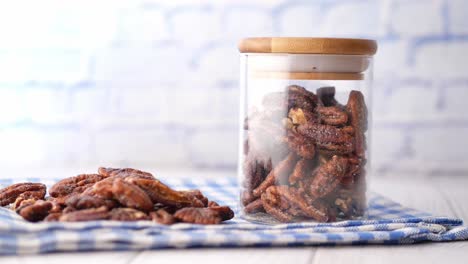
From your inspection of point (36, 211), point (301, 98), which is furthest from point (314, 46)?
point (36, 211)

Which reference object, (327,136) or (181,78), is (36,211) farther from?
(181,78)

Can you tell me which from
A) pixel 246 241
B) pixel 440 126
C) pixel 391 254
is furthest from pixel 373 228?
pixel 440 126

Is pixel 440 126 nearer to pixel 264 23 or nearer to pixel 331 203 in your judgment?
pixel 264 23

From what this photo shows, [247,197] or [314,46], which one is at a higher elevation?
[314,46]

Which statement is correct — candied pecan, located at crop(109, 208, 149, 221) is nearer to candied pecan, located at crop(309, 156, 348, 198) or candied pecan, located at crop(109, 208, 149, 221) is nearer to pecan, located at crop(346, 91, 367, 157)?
candied pecan, located at crop(309, 156, 348, 198)

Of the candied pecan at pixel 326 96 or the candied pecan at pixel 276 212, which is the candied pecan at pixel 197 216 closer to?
the candied pecan at pixel 276 212

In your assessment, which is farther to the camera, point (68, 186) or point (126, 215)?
point (68, 186)

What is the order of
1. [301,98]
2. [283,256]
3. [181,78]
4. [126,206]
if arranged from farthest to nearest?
1. [181,78]
2. [301,98]
3. [126,206]
4. [283,256]
